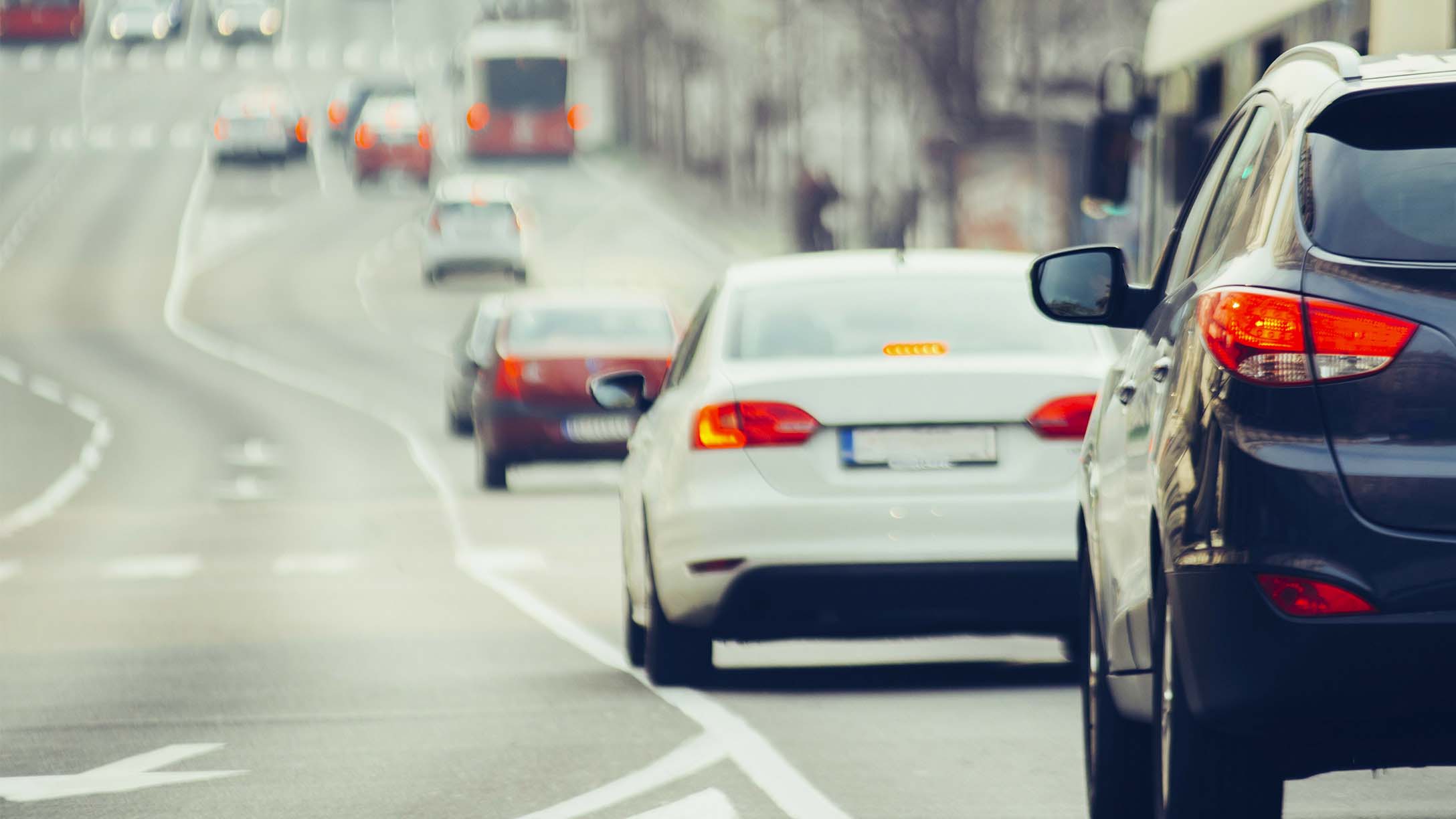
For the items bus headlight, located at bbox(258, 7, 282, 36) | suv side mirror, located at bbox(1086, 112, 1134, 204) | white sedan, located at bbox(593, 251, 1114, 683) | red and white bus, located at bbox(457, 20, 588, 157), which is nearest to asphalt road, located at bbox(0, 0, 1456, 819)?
white sedan, located at bbox(593, 251, 1114, 683)

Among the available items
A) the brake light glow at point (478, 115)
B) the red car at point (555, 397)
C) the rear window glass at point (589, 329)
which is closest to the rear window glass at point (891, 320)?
the red car at point (555, 397)

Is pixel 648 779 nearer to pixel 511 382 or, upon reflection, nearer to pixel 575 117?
pixel 511 382

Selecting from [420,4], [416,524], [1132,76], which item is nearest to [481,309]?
[416,524]

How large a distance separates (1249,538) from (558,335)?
1991 centimetres

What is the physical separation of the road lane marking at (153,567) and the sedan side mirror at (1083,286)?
1165 centimetres

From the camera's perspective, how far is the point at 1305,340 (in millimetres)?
5211

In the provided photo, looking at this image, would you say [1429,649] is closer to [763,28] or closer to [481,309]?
[481,309]

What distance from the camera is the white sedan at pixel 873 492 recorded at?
1007cm

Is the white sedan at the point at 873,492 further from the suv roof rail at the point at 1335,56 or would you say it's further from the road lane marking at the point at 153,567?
the road lane marking at the point at 153,567

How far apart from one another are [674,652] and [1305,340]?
5.65 meters

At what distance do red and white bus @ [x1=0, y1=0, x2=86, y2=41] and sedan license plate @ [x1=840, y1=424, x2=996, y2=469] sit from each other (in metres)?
98.3

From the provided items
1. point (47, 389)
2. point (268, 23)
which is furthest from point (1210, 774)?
point (268, 23)

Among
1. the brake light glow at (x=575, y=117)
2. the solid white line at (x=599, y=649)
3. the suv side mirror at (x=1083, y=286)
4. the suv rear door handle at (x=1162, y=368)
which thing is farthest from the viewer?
the brake light glow at (x=575, y=117)

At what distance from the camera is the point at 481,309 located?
31.3 meters
